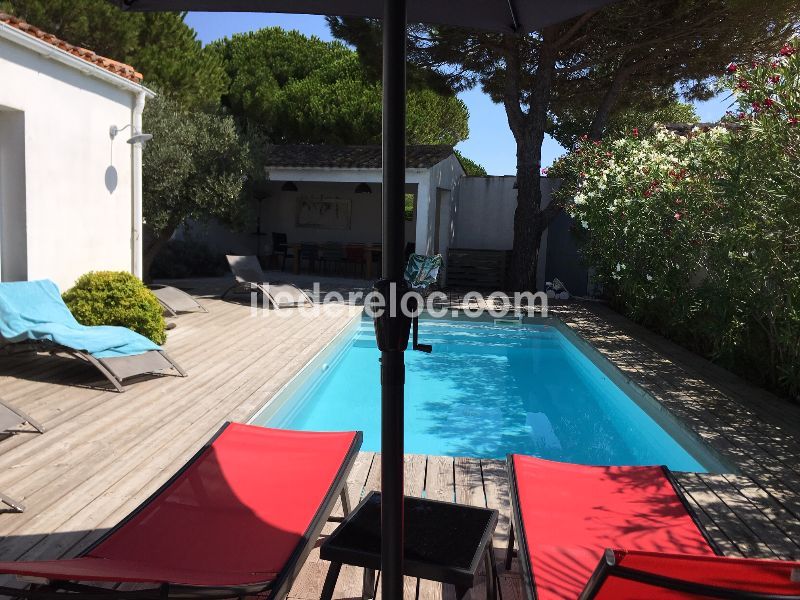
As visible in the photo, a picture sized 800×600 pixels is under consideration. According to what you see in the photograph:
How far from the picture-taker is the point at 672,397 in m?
5.99

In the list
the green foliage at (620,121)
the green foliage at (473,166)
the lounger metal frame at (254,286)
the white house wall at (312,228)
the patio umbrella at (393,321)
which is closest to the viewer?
the patio umbrella at (393,321)

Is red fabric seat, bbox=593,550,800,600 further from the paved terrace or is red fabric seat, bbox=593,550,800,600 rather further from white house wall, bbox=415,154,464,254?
white house wall, bbox=415,154,464,254

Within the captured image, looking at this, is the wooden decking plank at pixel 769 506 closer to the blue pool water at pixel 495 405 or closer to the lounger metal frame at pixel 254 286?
the blue pool water at pixel 495 405

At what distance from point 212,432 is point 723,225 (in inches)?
185

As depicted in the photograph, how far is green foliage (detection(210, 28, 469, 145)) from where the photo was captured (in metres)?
20.9

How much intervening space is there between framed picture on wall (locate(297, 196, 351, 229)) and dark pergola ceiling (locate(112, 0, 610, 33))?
16.4 metres

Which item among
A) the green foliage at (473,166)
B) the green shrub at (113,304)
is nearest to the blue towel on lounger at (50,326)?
the green shrub at (113,304)

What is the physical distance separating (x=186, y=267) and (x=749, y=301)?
1299cm

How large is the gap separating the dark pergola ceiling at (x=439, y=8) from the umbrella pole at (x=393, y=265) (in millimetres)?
1642

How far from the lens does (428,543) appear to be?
2.16 m

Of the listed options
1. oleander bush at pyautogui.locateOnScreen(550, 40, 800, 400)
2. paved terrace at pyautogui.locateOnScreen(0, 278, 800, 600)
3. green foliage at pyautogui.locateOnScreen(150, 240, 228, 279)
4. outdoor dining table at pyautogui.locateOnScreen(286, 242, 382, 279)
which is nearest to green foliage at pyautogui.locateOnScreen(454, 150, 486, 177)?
outdoor dining table at pyautogui.locateOnScreen(286, 242, 382, 279)

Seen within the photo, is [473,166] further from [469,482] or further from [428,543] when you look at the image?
[428,543]

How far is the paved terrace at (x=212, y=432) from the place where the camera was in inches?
124

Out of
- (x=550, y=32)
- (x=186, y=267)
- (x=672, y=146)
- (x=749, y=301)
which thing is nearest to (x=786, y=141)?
(x=749, y=301)
